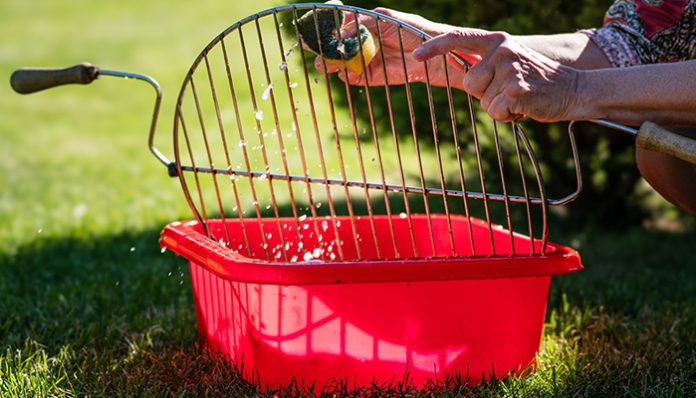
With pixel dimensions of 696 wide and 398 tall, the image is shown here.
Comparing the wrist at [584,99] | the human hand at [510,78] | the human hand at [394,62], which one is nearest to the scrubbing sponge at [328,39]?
the human hand at [394,62]

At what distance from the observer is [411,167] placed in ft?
14.2

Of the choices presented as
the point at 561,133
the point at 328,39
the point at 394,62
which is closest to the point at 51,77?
the point at 328,39

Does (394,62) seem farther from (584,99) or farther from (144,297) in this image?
(144,297)

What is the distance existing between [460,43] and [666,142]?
0.34 m

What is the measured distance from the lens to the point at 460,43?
1361 millimetres

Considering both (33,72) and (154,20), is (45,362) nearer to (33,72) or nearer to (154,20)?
(33,72)

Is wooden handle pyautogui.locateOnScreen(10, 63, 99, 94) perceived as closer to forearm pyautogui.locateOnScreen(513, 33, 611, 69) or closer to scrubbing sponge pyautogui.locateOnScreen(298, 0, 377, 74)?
scrubbing sponge pyautogui.locateOnScreen(298, 0, 377, 74)

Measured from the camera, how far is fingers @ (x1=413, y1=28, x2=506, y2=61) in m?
1.36

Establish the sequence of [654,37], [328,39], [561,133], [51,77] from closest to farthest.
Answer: [328,39] < [51,77] < [654,37] < [561,133]

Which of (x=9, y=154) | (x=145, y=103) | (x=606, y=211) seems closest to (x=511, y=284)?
(x=606, y=211)

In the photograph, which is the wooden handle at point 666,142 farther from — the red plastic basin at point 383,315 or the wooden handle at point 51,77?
the wooden handle at point 51,77

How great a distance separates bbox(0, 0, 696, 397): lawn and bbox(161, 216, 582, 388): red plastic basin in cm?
Result: 5

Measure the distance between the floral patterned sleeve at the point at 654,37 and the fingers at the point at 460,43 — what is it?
0.47 meters

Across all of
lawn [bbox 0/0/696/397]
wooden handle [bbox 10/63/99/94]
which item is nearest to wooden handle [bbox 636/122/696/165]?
lawn [bbox 0/0/696/397]
